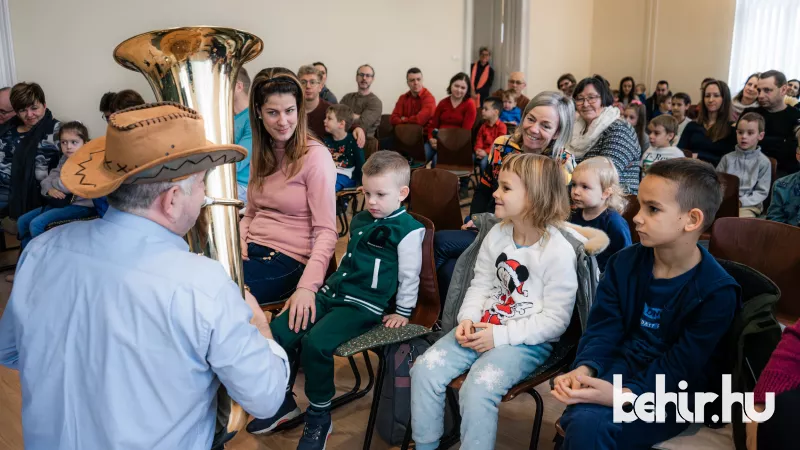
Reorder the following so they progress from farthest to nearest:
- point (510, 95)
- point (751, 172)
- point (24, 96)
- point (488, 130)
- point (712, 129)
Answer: point (510, 95)
point (488, 130)
point (712, 129)
point (24, 96)
point (751, 172)

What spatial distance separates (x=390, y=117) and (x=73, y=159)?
628cm

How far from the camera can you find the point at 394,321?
229cm

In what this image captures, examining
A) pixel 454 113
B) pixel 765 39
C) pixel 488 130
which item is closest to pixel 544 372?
pixel 488 130

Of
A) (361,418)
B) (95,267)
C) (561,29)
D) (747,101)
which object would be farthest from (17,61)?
(561,29)

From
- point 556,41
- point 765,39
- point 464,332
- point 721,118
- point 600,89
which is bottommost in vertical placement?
point 464,332

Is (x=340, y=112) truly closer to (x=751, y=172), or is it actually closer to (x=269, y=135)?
(x=269, y=135)

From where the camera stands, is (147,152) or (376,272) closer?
(147,152)

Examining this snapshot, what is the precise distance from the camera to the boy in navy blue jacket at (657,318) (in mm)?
1594

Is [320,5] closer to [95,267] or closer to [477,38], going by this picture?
[477,38]

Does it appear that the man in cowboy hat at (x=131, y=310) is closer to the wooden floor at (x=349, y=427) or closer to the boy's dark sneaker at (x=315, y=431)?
the boy's dark sneaker at (x=315, y=431)

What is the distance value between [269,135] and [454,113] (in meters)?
4.69

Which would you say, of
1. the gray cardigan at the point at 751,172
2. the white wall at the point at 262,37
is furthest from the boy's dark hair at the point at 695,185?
the white wall at the point at 262,37

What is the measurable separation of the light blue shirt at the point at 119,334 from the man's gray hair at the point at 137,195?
20mm

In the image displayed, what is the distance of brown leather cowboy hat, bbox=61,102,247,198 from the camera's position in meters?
1.20
